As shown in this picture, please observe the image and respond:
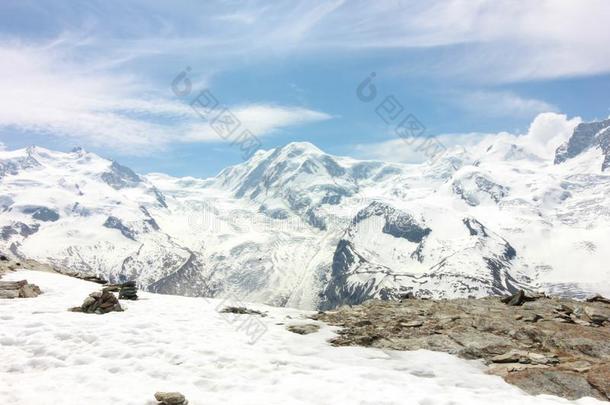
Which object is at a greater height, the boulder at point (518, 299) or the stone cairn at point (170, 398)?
the boulder at point (518, 299)

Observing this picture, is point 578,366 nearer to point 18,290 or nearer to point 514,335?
point 514,335

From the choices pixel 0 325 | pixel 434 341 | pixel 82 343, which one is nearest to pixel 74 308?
pixel 0 325

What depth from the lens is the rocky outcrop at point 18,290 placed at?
32.6 meters

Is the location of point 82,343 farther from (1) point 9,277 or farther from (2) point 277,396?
(1) point 9,277

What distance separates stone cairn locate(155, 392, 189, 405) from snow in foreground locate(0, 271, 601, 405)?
37cm

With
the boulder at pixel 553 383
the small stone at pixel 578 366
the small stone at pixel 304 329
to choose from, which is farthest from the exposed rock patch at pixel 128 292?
the small stone at pixel 578 366

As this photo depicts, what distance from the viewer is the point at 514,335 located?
27.5 m

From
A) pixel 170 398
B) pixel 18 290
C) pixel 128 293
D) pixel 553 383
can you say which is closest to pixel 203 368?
pixel 170 398

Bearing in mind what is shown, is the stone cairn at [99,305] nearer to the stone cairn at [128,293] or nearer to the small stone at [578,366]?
the stone cairn at [128,293]

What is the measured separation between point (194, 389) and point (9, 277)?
92.4 ft

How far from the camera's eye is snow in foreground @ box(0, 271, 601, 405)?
18.8 meters

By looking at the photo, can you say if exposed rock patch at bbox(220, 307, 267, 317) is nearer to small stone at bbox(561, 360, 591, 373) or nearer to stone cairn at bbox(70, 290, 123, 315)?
stone cairn at bbox(70, 290, 123, 315)

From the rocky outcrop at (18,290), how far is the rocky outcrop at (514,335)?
18.4m

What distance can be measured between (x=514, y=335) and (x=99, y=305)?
22900mm
